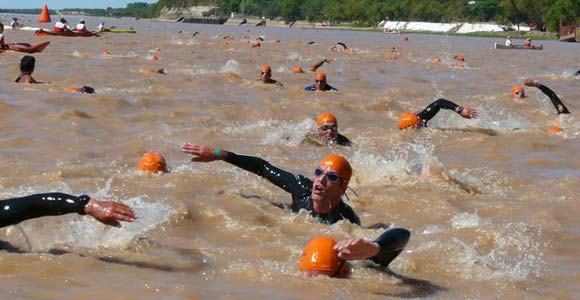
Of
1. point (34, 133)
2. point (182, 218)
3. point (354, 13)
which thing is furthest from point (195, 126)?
point (354, 13)

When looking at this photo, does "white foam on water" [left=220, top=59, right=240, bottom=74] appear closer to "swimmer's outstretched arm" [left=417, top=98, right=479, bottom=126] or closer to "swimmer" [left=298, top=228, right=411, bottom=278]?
"swimmer's outstretched arm" [left=417, top=98, right=479, bottom=126]

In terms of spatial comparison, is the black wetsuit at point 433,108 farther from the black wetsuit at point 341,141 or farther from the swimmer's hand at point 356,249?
the swimmer's hand at point 356,249

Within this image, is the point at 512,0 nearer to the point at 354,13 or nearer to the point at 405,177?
the point at 354,13

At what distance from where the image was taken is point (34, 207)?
6129 mm

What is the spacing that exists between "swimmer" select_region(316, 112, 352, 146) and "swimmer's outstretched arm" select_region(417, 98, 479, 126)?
163 cm

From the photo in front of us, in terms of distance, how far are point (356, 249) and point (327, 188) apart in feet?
6.34

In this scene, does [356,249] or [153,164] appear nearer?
[356,249]

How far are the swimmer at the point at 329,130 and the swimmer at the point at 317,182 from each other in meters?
3.40

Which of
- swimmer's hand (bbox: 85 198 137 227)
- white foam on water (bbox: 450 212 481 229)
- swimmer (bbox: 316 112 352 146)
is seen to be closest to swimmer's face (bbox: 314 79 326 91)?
swimmer (bbox: 316 112 352 146)

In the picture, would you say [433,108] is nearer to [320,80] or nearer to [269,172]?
[320,80]

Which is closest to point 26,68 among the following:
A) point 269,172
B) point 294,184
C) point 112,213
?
point 269,172

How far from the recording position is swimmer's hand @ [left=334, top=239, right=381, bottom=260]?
549 centimetres

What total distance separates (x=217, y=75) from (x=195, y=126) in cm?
903

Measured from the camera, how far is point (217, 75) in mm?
23016
